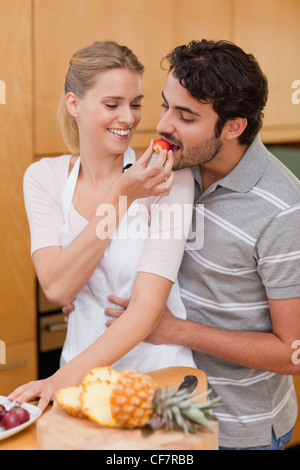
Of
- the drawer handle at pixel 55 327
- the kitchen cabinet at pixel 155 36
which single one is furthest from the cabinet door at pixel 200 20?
the drawer handle at pixel 55 327

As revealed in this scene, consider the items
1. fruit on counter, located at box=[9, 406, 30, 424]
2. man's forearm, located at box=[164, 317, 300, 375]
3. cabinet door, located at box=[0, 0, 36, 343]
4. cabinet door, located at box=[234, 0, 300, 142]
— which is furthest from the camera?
cabinet door, located at box=[234, 0, 300, 142]

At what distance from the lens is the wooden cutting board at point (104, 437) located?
0.95 metres

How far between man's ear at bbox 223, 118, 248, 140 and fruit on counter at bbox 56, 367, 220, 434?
2.16ft

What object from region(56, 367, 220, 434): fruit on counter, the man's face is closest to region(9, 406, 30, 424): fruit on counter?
region(56, 367, 220, 434): fruit on counter

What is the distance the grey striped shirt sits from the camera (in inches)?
53.6

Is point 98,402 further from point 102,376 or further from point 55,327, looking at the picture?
point 55,327

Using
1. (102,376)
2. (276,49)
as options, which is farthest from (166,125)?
(276,49)

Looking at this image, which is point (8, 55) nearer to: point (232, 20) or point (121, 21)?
point (121, 21)

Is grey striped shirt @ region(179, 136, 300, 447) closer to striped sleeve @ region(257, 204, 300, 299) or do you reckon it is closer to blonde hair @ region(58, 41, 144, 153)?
striped sleeve @ region(257, 204, 300, 299)

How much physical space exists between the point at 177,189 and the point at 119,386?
581 mm

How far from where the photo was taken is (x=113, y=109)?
146 centimetres

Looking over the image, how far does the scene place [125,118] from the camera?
1440 mm

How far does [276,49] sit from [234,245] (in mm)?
1453

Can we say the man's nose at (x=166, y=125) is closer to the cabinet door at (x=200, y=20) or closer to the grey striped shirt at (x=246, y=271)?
the grey striped shirt at (x=246, y=271)
